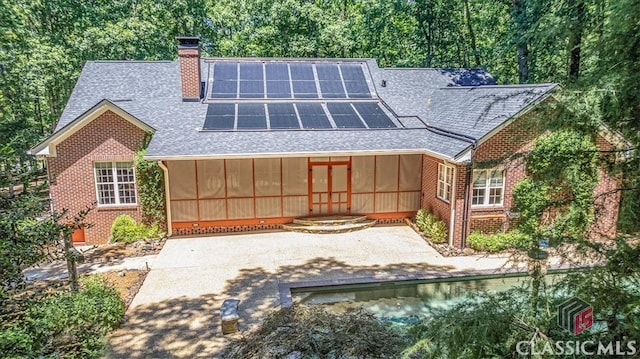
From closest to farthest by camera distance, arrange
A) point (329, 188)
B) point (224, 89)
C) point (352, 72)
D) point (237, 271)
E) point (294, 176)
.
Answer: point (237, 271)
point (294, 176)
point (329, 188)
point (224, 89)
point (352, 72)

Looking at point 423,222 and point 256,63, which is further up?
point 256,63

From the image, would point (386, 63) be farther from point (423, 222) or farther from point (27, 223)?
point (27, 223)

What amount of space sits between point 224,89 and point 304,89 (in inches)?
136

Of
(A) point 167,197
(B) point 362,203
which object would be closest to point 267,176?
(A) point 167,197

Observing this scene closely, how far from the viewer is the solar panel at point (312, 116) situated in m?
14.9

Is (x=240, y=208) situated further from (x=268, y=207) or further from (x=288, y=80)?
(x=288, y=80)

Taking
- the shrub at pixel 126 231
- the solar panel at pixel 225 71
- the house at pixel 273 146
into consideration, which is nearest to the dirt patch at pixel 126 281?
the shrub at pixel 126 231

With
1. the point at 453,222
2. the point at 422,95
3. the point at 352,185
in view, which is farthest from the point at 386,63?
the point at 453,222

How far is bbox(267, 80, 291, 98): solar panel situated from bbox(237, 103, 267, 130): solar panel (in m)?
1.03

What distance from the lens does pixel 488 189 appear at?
12781 mm

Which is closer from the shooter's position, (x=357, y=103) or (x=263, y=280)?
(x=263, y=280)

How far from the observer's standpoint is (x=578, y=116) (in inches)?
133

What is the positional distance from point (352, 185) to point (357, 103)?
4.02 m

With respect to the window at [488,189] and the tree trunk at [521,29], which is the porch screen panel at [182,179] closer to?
the window at [488,189]
